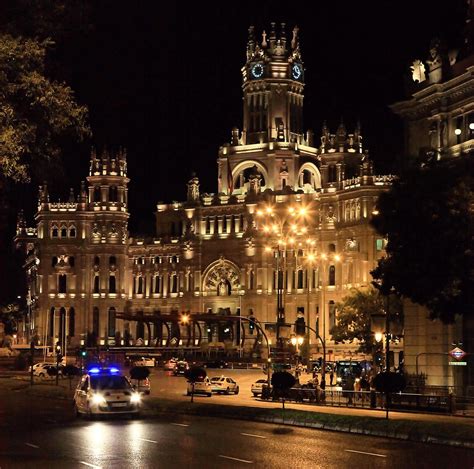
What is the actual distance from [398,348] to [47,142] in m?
87.3

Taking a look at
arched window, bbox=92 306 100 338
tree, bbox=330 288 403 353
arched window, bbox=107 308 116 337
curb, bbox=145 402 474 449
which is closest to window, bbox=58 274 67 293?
arched window, bbox=92 306 100 338

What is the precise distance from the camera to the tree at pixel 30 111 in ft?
73.2

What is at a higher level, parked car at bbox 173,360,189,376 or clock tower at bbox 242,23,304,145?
clock tower at bbox 242,23,304,145

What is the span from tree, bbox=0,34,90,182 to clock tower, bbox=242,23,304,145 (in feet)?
422

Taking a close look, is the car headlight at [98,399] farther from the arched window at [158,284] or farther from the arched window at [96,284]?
the arched window at [96,284]

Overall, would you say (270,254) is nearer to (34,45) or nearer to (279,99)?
(279,99)

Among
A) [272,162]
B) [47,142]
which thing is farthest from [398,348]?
[47,142]

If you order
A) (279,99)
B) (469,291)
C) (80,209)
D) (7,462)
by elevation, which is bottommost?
(7,462)

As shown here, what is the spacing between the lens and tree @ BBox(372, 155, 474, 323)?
44.5 meters

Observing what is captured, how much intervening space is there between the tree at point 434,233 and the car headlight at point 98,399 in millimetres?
15473

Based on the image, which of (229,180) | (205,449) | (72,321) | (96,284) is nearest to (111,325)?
(72,321)

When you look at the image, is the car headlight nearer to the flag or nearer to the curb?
the curb

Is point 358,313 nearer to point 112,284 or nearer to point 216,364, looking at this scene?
point 216,364

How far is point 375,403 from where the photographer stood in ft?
151
